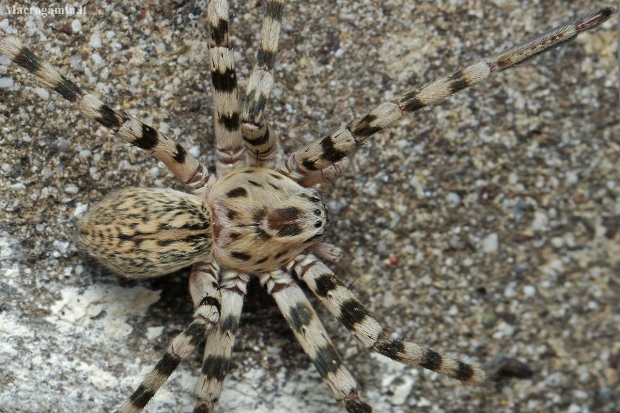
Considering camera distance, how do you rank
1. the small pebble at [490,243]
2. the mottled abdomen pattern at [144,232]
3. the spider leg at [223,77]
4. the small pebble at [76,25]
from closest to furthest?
the mottled abdomen pattern at [144,232], the spider leg at [223,77], the small pebble at [76,25], the small pebble at [490,243]

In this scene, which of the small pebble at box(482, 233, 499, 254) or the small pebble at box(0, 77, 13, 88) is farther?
the small pebble at box(482, 233, 499, 254)

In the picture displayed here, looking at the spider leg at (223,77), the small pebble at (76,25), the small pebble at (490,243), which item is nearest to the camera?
the spider leg at (223,77)

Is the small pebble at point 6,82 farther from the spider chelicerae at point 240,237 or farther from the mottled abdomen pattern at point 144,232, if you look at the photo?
the mottled abdomen pattern at point 144,232

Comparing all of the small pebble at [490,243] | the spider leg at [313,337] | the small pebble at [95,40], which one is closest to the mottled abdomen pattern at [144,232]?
the spider leg at [313,337]

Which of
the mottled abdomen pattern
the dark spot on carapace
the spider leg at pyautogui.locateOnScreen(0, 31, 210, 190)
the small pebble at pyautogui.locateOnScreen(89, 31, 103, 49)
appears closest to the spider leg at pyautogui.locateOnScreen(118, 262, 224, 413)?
the mottled abdomen pattern

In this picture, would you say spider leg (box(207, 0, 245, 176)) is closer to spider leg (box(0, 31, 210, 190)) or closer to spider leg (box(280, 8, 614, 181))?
spider leg (box(0, 31, 210, 190))

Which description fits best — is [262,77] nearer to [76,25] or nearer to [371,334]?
[76,25]

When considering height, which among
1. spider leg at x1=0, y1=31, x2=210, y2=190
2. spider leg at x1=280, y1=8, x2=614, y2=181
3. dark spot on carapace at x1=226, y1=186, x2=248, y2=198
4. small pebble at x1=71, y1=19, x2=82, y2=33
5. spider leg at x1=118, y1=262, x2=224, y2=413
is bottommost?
spider leg at x1=118, y1=262, x2=224, y2=413

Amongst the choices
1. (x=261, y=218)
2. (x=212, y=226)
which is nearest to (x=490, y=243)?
(x=261, y=218)
